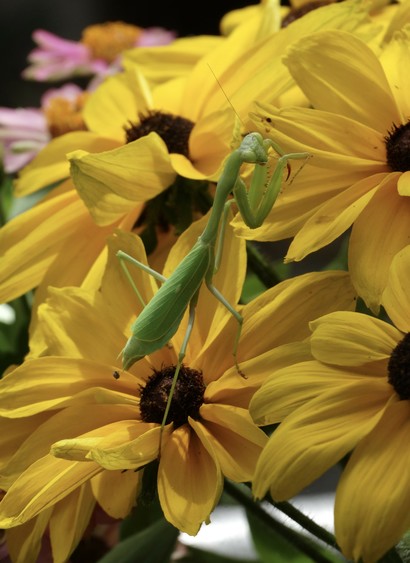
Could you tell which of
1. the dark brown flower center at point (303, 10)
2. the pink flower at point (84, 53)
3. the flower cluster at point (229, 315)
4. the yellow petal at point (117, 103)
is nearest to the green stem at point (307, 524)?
the flower cluster at point (229, 315)

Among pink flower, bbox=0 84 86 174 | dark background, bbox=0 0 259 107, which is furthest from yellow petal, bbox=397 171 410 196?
dark background, bbox=0 0 259 107

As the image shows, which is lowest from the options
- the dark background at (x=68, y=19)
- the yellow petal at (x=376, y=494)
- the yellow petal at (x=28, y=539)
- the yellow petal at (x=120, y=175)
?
the dark background at (x=68, y=19)

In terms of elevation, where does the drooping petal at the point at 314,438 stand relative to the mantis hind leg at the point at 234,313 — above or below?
above

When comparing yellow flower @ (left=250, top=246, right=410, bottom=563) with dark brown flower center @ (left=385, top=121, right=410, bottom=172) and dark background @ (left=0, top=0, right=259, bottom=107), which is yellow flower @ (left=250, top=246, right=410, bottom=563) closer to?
dark brown flower center @ (left=385, top=121, right=410, bottom=172)

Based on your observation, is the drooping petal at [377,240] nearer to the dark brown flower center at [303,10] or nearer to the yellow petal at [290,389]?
the yellow petal at [290,389]

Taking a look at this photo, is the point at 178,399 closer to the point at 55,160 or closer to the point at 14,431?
the point at 14,431

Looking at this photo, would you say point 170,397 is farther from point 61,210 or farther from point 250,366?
point 61,210
